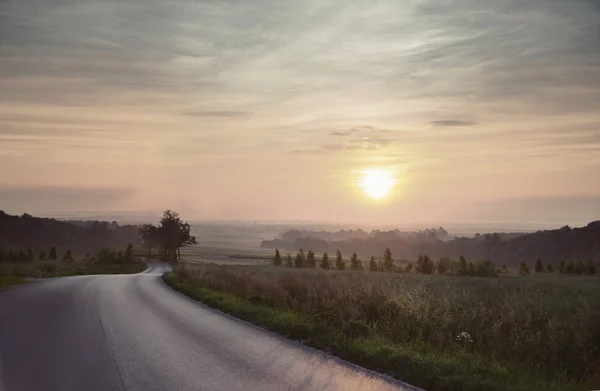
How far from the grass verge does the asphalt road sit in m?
0.50

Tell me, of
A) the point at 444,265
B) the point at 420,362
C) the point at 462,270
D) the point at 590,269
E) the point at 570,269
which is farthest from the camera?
the point at 570,269

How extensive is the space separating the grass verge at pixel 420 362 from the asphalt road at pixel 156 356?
50cm

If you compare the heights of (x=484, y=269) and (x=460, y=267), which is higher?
(x=460, y=267)

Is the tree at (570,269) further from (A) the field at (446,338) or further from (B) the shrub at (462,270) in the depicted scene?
(A) the field at (446,338)

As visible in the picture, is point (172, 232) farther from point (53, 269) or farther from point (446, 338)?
point (446, 338)

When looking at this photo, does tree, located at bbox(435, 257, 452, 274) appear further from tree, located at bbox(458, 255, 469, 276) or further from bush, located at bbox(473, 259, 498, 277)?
bush, located at bbox(473, 259, 498, 277)

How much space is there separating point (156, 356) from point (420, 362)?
558 cm

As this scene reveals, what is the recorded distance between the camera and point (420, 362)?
9672 mm

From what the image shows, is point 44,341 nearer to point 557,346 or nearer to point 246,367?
point 246,367

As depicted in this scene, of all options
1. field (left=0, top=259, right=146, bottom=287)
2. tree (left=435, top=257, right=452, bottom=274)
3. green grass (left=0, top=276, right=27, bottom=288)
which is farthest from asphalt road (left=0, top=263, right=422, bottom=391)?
tree (left=435, top=257, right=452, bottom=274)

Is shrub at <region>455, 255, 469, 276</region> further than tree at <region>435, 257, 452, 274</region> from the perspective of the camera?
No

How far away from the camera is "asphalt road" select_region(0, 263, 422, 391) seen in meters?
8.78

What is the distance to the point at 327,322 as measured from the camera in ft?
46.4

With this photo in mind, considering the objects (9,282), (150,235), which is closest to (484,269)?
(9,282)
